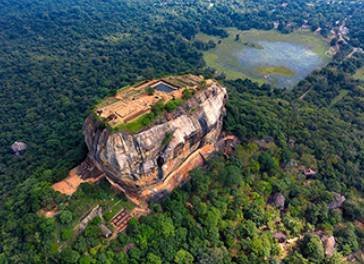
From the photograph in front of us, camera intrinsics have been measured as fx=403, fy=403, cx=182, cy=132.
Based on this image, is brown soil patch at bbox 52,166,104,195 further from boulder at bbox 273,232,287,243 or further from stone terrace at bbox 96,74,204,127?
A: boulder at bbox 273,232,287,243

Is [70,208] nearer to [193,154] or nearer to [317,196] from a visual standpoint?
[193,154]

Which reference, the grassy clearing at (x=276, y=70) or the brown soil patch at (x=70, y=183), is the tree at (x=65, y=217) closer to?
the brown soil patch at (x=70, y=183)

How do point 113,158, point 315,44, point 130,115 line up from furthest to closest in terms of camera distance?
point 315,44 < point 130,115 < point 113,158

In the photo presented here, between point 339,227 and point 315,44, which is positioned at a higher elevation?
point 339,227

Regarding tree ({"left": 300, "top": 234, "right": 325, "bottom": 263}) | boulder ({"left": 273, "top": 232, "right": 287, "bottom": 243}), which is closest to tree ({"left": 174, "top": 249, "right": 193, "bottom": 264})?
boulder ({"left": 273, "top": 232, "right": 287, "bottom": 243})

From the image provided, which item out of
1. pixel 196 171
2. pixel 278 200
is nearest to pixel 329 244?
pixel 278 200

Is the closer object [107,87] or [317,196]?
[317,196]

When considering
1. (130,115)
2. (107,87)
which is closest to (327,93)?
(107,87)
